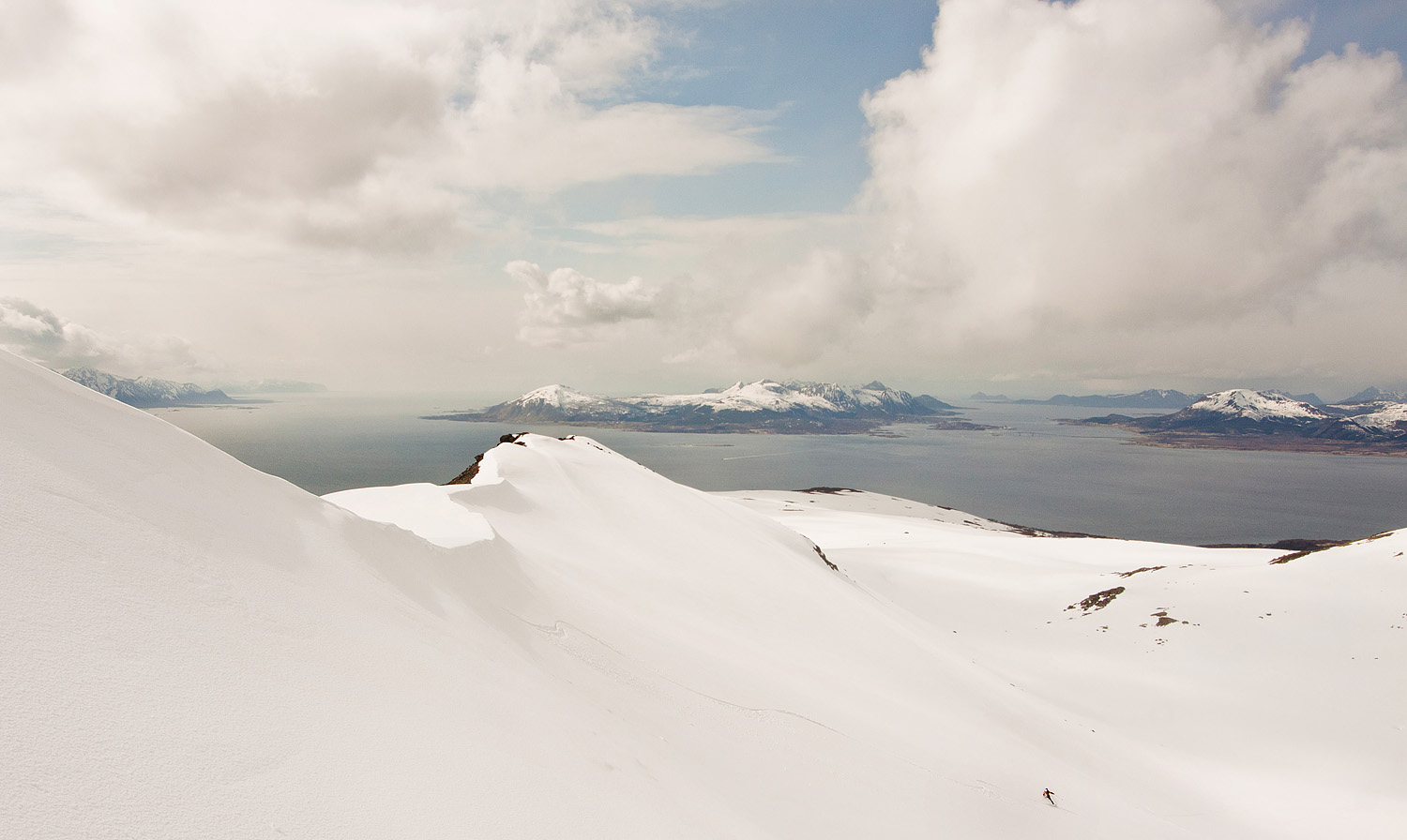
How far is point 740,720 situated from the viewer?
11.2 metres

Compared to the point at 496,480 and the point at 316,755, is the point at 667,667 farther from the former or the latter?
the point at 496,480

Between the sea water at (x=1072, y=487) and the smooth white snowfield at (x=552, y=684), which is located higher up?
the smooth white snowfield at (x=552, y=684)

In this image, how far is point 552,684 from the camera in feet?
30.0

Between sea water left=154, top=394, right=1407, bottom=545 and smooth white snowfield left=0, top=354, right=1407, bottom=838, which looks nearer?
smooth white snowfield left=0, top=354, right=1407, bottom=838

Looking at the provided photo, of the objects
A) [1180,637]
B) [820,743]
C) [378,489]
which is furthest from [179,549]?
[1180,637]

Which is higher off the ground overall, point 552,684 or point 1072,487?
point 552,684

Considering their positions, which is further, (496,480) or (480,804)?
(496,480)

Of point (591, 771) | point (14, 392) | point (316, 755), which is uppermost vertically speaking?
point (14, 392)

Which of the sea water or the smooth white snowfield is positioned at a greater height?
the smooth white snowfield

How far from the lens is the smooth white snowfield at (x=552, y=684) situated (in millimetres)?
4457

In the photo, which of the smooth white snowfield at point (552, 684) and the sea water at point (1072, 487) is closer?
the smooth white snowfield at point (552, 684)

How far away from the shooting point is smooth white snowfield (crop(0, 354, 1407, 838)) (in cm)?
446

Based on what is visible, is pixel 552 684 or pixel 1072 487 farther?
pixel 1072 487

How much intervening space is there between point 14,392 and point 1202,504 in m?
185
